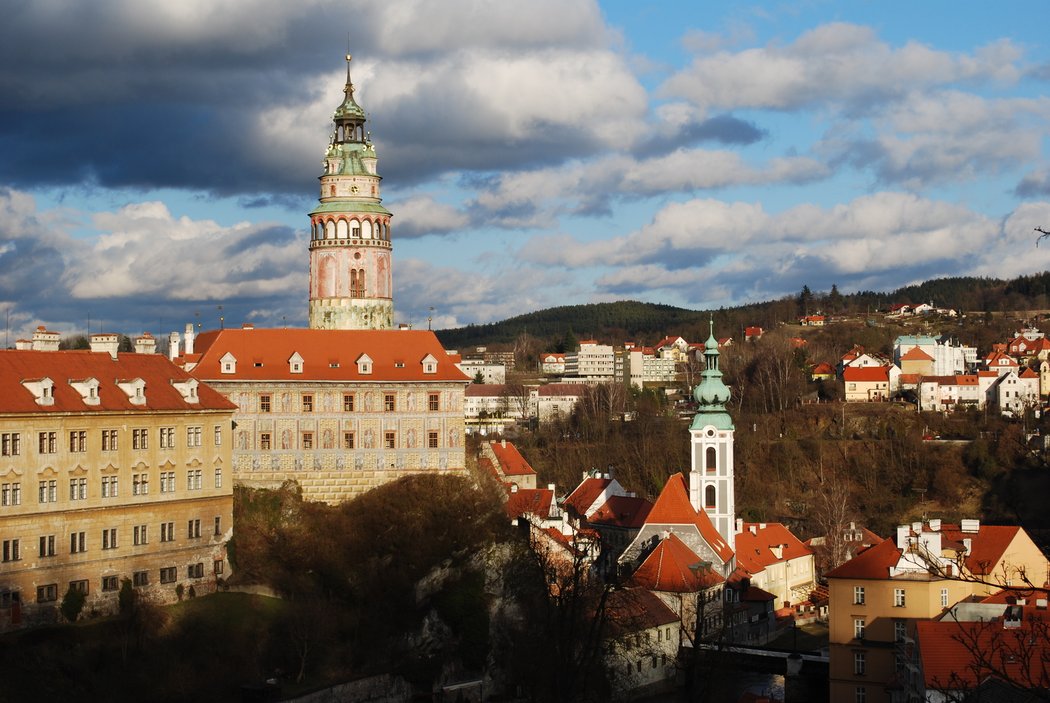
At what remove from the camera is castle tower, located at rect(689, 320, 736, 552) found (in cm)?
7712

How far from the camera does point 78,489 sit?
1767 inches

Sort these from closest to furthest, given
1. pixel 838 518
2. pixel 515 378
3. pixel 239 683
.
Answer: pixel 239 683 → pixel 838 518 → pixel 515 378

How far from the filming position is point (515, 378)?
7303 inches

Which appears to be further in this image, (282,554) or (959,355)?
(959,355)

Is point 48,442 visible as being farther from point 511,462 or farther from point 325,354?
point 511,462

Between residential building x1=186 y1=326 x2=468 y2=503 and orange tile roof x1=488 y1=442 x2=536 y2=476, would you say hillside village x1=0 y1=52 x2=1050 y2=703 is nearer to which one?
residential building x1=186 y1=326 x2=468 y2=503

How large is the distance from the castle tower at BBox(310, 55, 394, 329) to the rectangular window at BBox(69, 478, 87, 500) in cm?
2105

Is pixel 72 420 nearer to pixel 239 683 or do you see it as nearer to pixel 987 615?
pixel 239 683

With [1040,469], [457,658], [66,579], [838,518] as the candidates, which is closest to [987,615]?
[457,658]

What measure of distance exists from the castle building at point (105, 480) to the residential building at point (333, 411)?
5.65m

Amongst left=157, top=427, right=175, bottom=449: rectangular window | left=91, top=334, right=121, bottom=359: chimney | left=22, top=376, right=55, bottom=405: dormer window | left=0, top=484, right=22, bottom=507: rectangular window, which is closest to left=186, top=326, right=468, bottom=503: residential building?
left=91, top=334, right=121, bottom=359: chimney

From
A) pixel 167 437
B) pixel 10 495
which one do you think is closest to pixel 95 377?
pixel 167 437

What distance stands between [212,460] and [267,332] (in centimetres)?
1080

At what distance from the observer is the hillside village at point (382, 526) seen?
43.7m
